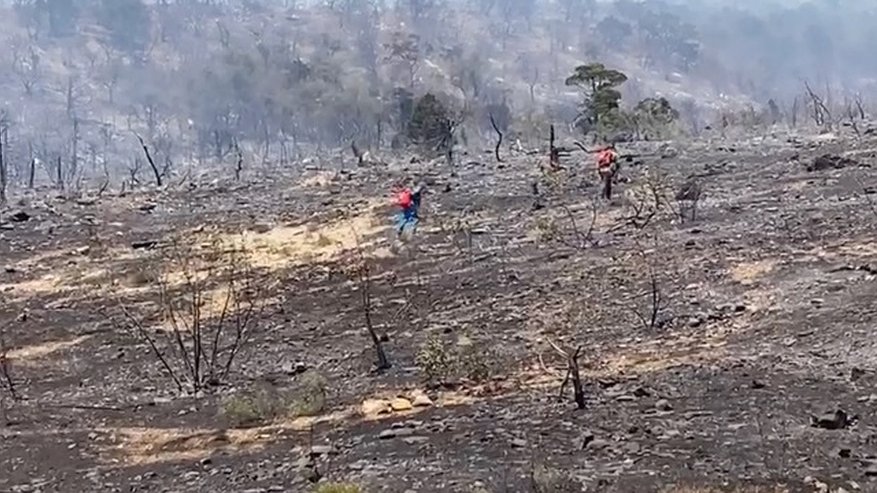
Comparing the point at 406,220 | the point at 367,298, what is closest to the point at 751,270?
the point at 367,298

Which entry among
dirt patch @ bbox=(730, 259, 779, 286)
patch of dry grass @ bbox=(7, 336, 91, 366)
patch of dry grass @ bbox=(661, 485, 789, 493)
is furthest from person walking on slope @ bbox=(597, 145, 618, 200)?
patch of dry grass @ bbox=(661, 485, 789, 493)

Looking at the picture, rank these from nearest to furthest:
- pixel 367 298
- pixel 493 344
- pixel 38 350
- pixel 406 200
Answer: pixel 493 344 → pixel 367 298 → pixel 38 350 → pixel 406 200

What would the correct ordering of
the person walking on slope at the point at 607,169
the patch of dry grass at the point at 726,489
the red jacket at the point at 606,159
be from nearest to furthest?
the patch of dry grass at the point at 726,489
the person walking on slope at the point at 607,169
the red jacket at the point at 606,159

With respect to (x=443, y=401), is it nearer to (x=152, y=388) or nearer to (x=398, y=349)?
(x=398, y=349)

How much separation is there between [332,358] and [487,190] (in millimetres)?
10468

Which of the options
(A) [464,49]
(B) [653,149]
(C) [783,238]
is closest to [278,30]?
(A) [464,49]

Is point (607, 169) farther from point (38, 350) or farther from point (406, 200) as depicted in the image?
point (38, 350)

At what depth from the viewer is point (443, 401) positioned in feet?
28.5

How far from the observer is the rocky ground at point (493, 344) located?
7148 mm

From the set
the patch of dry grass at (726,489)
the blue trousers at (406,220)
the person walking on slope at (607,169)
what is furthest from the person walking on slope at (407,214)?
the patch of dry grass at (726,489)

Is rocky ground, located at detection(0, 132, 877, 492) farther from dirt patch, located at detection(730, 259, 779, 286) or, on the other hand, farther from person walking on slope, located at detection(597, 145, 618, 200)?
person walking on slope, located at detection(597, 145, 618, 200)

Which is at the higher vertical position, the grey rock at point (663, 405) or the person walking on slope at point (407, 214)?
the person walking on slope at point (407, 214)

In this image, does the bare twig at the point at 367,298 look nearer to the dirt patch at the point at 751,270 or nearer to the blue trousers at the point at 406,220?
the blue trousers at the point at 406,220

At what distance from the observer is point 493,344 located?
35.0 feet
